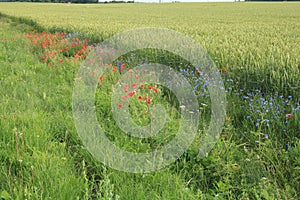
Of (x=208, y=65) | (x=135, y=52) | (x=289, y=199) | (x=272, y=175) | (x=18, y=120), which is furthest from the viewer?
(x=135, y=52)

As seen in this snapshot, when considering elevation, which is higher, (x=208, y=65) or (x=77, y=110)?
(x=208, y=65)

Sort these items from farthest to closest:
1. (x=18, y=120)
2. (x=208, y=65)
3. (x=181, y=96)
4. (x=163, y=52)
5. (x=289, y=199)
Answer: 1. (x=163, y=52)
2. (x=208, y=65)
3. (x=181, y=96)
4. (x=18, y=120)
5. (x=289, y=199)

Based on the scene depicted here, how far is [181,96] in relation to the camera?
395 centimetres

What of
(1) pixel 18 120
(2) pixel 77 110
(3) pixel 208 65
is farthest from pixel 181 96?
(1) pixel 18 120

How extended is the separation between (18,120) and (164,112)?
167 cm

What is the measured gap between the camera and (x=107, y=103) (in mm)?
3539

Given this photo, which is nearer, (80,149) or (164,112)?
(80,149)

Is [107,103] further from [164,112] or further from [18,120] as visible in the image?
[18,120]

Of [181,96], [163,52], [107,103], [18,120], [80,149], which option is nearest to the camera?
[80,149]

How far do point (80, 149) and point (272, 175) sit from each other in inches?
69.1

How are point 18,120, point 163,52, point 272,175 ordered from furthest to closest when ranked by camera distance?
point 163,52
point 18,120
point 272,175

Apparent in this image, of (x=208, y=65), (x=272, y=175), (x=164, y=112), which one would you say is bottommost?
(x=272, y=175)

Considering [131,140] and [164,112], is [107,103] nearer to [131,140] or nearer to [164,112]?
[164,112]

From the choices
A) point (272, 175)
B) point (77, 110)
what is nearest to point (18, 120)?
point (77, 110)
